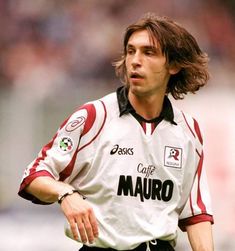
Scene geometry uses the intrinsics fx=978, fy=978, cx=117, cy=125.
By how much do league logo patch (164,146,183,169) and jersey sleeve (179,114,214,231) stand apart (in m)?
0.13

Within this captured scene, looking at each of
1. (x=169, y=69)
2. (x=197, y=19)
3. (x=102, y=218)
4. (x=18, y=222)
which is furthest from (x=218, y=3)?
(x=102, y=218)

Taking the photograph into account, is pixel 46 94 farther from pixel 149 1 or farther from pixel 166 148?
pixel 166 148

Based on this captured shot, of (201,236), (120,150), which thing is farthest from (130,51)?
(201,236)

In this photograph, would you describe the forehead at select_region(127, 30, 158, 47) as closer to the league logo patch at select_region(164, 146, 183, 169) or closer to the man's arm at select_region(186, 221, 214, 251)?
the league logo patch at select_region(164, 146, 183, 169)

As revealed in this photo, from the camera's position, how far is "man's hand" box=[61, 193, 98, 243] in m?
4.01

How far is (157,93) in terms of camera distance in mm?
4727

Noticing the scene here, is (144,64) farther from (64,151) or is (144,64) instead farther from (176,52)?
(64,151)

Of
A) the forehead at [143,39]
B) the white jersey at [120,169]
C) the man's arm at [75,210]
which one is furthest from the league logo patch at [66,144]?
the forehead at [143,39]

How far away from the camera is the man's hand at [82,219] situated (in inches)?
158

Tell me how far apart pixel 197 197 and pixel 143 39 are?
82 cm

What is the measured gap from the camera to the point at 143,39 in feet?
15.1

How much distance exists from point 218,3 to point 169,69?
445cm

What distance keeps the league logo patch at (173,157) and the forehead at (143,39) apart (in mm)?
500

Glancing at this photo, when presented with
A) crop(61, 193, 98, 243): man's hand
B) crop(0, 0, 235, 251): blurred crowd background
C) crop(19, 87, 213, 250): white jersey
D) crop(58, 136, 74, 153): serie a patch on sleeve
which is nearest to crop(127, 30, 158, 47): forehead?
crop(19, 87, 213, 250): white jersey
